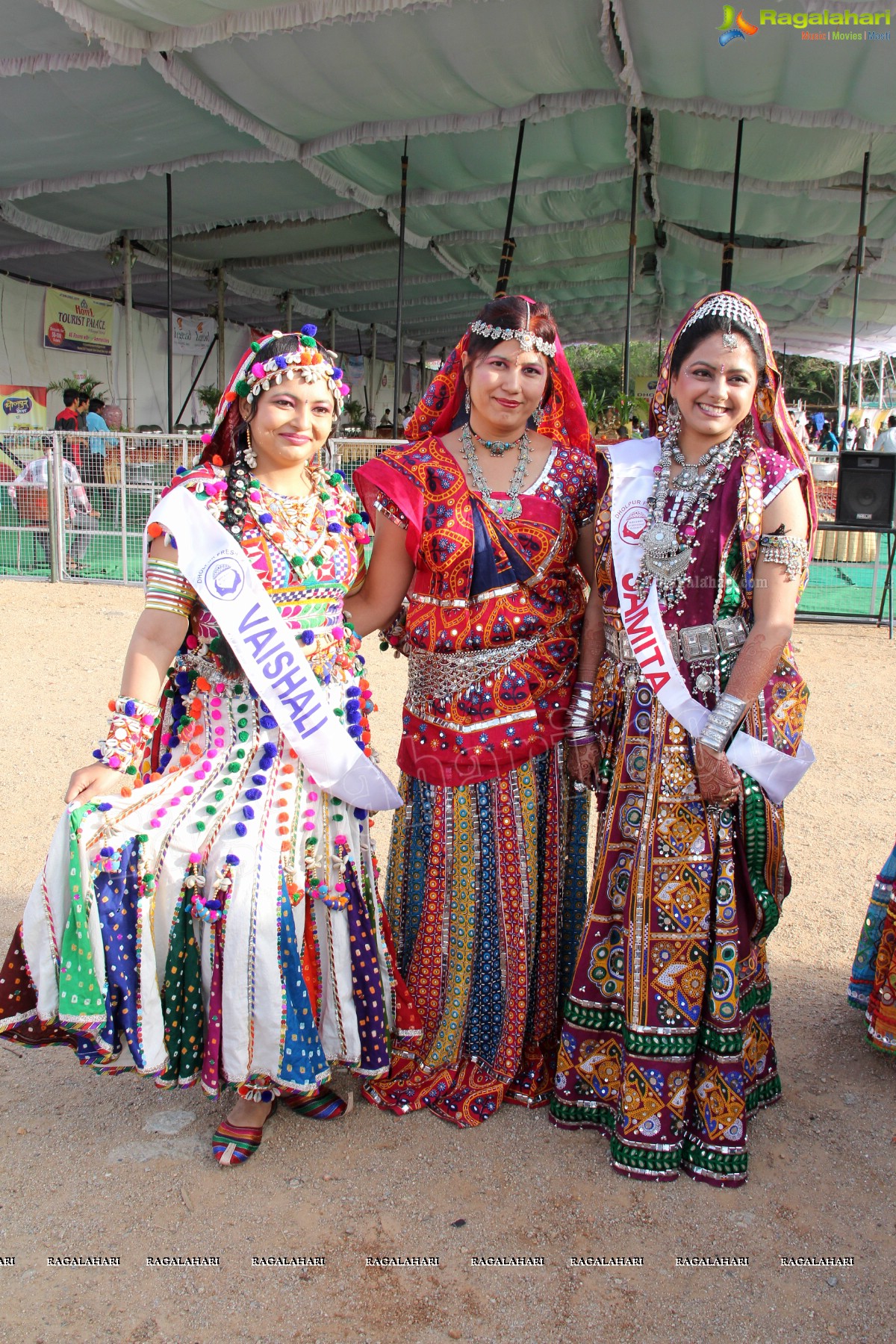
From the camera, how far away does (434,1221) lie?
78.7 inches

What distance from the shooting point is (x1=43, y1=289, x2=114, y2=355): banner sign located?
13266 mm

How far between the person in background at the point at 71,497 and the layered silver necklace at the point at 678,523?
823 cm

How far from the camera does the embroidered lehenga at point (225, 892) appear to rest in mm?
2047

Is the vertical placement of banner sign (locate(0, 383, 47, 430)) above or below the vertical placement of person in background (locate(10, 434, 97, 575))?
above

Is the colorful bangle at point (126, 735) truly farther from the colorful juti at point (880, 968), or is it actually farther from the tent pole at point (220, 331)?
the tent pole at point (220, 331)

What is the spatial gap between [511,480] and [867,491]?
21.0ft

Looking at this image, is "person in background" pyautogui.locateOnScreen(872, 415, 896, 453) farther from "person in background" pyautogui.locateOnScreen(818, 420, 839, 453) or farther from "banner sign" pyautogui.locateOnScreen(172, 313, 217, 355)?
"banner sign" pyautogui.locateOnScreen(172, 313, 217, 355)

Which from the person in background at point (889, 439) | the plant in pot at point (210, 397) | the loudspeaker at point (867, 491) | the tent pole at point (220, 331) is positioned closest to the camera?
the loudspeaker at point (867, 491)

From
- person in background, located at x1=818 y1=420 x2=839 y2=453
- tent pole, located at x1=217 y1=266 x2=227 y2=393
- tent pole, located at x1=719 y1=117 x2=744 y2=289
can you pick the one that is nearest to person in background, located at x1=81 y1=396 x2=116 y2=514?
tent pole, located at x1=217 y1=266 x2=227 y2=393

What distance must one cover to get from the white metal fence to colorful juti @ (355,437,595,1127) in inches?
281

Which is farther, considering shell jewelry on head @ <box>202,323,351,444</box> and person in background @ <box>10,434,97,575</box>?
person in background @ <box>10,434,97,575</box>

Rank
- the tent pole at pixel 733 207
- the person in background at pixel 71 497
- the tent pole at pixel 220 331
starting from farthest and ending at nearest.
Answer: the tent pole at pixel 220 331
the person in background at pixel 71 497
the tent pole at pixel 733 207

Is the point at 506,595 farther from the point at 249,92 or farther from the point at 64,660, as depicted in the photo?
the point at 249,92

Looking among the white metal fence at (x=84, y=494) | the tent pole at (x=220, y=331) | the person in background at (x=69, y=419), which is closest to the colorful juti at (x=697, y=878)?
the white metal fence at (x=84, y=494)
